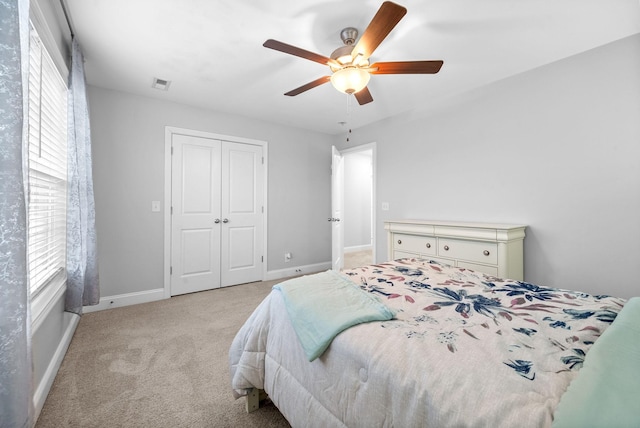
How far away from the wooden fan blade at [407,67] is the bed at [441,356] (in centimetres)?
144

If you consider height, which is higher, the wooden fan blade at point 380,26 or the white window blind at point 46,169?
the wooden fan blade at point 380,26

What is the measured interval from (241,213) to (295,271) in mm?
1291

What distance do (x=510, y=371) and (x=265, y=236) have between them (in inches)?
144

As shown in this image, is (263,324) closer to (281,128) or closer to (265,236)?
(265,236)

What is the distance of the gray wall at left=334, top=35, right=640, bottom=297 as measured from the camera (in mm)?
2178

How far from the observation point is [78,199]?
2150 mm

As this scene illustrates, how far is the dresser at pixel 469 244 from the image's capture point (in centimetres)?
252

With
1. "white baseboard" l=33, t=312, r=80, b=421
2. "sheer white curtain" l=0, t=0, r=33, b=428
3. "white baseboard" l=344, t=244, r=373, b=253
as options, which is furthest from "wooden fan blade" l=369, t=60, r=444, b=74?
"white baseboard" l=344, t=244, r=373, b=253

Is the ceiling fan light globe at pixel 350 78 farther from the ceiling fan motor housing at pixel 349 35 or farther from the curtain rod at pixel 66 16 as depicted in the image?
the curtain rod at pixel 66 16

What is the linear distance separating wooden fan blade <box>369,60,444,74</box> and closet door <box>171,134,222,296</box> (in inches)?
99.3

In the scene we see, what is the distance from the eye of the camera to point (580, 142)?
238 cm

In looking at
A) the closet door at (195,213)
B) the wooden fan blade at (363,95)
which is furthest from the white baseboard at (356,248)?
the wooden fan blade at (363,95)

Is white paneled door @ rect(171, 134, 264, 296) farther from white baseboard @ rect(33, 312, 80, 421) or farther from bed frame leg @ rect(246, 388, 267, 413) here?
bed frame leg @ rect(246, 388, 267, 413)

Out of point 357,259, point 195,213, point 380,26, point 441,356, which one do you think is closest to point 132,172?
point 195,213
